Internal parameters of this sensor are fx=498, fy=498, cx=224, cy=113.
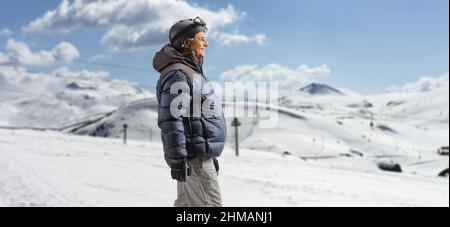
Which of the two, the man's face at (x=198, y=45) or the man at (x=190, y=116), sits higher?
the man's face at (x=198, y=45)

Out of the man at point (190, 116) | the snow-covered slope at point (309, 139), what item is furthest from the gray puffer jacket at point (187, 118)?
the snow-covered slope at point (309, 139)

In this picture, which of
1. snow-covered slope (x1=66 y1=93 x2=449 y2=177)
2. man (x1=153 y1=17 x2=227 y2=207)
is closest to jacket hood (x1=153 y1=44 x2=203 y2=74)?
man (x1=153 y1=17 x2=227 y2=207)

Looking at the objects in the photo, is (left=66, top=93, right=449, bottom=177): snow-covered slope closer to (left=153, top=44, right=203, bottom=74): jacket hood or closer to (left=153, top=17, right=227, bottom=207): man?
(left=153, top=17, right=227, bottom=207): man

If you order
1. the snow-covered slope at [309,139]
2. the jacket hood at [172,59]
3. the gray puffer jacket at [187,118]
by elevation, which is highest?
the snow-covered slope at [309,139]

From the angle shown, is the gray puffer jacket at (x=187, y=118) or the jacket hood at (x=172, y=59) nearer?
the gray puffer jacket at (x=187, y=118)

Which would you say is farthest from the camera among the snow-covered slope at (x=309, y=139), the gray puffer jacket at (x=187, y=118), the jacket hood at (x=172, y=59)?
the snow-covered slope at (x=309, y=139)

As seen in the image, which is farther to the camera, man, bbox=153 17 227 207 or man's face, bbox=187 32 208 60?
man's face, bbox=187 32 208 60

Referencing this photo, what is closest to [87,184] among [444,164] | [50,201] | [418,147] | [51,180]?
[51,180]

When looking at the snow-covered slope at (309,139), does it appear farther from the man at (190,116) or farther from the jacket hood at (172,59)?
the jacket hood at (172,59)

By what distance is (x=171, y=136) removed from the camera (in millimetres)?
4633

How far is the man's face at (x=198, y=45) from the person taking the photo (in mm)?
5031

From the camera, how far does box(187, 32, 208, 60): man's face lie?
5031 millimetres

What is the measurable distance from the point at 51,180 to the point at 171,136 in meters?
7.75
